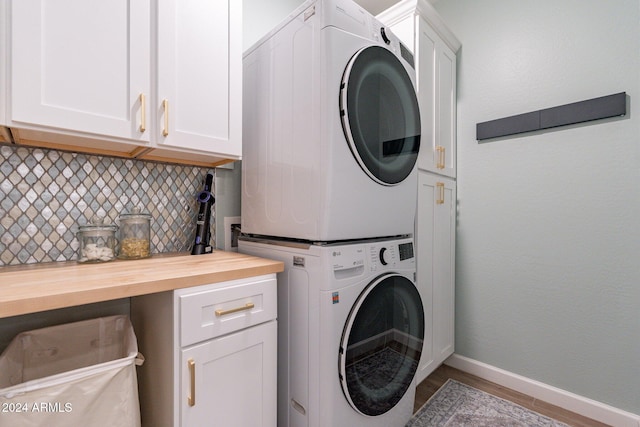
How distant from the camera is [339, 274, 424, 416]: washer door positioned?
1209 millimetres

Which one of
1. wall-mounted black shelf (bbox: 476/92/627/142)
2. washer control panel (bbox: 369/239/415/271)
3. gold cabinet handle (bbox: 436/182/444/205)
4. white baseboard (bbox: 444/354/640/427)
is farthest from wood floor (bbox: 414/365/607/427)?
wall-mounted black shelf (bbox: 476/92/627/142)

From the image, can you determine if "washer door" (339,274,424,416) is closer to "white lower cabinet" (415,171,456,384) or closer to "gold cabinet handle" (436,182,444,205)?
"white lower cabinet" (415,171,456,384)

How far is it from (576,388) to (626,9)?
7.01 ft

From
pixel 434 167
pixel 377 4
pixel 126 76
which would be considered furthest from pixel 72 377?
pixel 377 4

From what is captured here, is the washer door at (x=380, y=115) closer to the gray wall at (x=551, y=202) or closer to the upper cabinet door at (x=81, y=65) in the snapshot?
the upper cabinet door at (x=81, y=65)

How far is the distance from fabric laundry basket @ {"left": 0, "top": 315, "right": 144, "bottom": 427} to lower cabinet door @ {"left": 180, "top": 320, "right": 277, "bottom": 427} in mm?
166

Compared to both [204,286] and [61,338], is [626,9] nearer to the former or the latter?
[204,286]

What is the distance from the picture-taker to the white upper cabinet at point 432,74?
179 cm

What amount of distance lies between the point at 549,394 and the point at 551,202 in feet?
3.87

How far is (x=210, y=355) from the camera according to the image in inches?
39.8

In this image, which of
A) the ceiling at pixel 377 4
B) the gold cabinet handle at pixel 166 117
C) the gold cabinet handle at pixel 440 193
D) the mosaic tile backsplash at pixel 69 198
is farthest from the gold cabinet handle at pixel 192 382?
the ceiling at pixel 377 4

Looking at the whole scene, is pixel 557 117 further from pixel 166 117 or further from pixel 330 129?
pixel 166 117

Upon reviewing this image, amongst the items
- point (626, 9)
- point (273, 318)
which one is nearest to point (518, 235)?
point (626, 9)

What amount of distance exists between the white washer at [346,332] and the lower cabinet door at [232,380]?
0.13m
